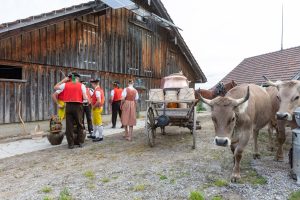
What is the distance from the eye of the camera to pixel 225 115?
469 cm

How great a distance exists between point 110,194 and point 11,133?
22.0ft

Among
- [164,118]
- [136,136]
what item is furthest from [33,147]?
[164,118]

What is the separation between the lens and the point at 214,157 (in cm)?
652

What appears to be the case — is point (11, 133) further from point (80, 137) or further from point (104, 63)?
point (104, 63)

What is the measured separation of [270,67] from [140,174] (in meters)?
15.8

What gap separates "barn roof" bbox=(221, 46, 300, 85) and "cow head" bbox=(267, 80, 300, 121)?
10408mm

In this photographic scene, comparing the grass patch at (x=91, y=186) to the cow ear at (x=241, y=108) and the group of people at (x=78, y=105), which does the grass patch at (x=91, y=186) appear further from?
the group of people at (x=78, y=105)

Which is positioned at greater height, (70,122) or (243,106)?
(243,106)

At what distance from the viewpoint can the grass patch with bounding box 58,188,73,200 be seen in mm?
4249

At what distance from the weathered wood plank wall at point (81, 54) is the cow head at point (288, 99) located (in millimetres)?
8231

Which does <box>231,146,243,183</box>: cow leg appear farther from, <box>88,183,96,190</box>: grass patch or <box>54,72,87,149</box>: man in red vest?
<box>54,72,87,149</box>: man in red vest

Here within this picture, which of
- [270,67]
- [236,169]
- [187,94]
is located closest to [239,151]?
[236,169]

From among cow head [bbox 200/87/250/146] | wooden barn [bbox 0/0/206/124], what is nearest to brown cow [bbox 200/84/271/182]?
cow head [bbox 200/87/250/146]

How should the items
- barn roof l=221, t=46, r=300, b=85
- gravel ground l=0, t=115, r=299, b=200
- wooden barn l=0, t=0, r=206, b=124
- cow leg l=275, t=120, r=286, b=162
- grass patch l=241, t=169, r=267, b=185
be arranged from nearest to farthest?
gravel ground l=0, t=115, r=299, b=200 < grass patch l=241, t=169, r=267, b=185 < cow leg l=275, t=120, r=286, b=162 < wooden barn l=0, t=0, r=206, b=124 < barn roof l=221, t=46, r=300, b=85
